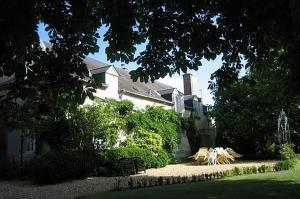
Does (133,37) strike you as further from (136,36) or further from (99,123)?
(99,123)

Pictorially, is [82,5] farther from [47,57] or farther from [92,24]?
[47,57]

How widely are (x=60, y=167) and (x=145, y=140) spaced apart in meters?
9.29

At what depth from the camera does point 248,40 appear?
375 inches

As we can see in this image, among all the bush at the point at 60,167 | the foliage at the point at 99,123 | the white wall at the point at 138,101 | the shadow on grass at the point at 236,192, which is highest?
the white wall at the point at 138,101

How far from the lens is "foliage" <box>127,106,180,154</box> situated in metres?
28.0

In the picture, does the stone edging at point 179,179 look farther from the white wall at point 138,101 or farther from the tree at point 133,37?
the white wall at point 138,101

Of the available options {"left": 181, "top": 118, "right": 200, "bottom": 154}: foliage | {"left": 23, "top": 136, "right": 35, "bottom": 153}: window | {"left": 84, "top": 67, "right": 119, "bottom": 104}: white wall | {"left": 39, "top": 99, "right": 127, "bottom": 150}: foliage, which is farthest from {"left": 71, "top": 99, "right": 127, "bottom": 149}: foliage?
{"left": 181, "top": 118, "right": 200, "bottom": 154}: foliage

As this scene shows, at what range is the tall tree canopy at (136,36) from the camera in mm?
6953

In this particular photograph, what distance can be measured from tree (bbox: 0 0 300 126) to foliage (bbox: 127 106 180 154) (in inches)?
727

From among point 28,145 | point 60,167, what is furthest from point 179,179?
point 28,145

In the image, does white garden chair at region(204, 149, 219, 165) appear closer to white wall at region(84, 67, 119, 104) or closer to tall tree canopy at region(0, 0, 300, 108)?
white wall at region(84, 67, 119, 104)

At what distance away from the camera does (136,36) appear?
322 inches

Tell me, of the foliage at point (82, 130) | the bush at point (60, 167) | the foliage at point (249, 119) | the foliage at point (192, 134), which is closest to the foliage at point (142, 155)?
the foliage at point (82, 130)

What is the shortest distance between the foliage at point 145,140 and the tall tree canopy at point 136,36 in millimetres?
17751
